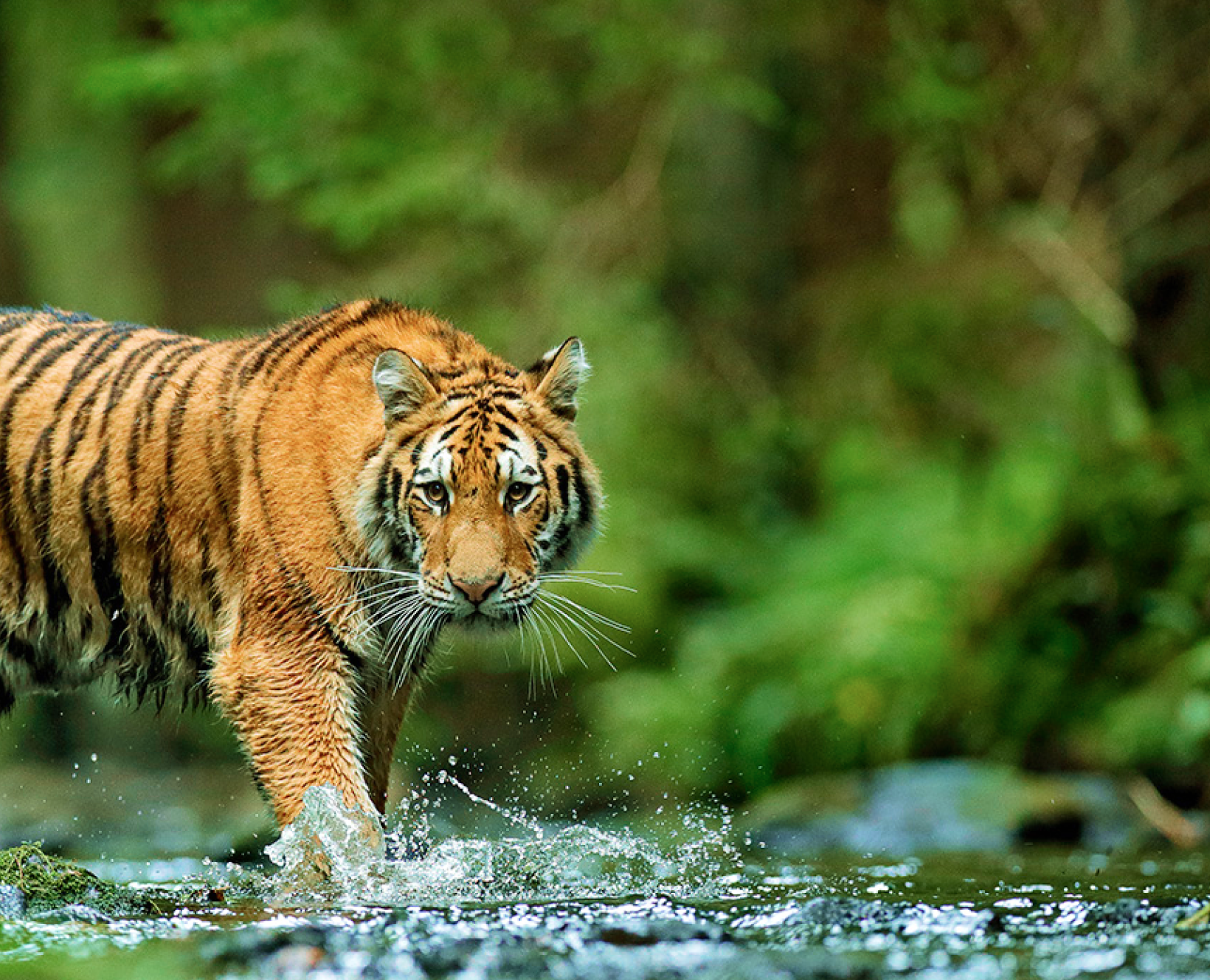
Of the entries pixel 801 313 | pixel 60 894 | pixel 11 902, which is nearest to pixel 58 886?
pixel 60 894

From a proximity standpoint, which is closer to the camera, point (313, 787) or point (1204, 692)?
point (313, 787)

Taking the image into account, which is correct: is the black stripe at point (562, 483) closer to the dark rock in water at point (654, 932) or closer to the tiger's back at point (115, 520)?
→ the tiger's back at point (115, 520)

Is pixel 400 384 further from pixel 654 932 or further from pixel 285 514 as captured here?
pixel 654 932

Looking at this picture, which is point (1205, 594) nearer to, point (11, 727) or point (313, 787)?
point (313, 787)

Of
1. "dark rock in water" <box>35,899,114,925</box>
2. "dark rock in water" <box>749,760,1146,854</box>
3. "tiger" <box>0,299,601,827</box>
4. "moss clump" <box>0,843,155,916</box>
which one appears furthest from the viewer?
"dark rock in water" <box>749,760,1146,854</box>

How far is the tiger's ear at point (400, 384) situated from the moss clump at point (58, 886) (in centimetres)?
151

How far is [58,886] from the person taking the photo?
407 cm

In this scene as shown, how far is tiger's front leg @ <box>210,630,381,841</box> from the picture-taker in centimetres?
449

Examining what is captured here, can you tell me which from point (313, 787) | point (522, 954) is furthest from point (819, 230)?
point (522, 954)

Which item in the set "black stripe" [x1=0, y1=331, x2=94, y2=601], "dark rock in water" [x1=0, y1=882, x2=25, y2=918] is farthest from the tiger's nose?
"black stripe" [x1=0, y1=331, x2=94, y2=601]

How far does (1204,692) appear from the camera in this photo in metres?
6.45

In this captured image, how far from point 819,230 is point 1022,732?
5.75 m

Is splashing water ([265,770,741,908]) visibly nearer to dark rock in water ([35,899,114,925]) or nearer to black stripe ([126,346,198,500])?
dark rock in water ([35,899,114,925])

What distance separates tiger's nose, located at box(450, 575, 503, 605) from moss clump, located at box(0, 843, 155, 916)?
3.77ft
